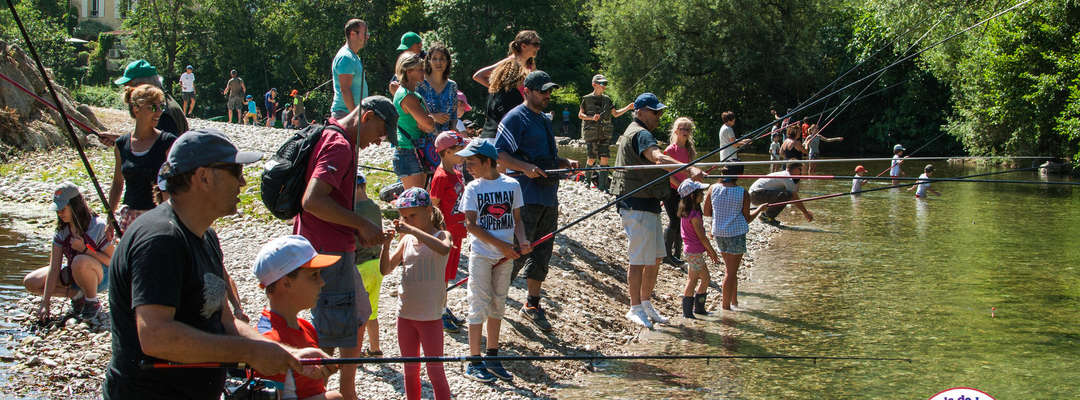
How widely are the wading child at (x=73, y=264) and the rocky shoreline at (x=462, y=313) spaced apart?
188 mm

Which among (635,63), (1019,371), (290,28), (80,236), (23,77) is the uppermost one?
(290,28)

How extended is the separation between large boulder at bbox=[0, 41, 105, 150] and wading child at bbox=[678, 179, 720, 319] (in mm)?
12565

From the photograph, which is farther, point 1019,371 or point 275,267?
point 1019,371

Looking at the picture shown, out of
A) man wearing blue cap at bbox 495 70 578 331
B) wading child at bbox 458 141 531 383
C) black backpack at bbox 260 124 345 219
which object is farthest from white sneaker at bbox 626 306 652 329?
black backpack at bbox 260 124 345 219

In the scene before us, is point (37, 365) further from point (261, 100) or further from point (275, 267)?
point (261, 100)

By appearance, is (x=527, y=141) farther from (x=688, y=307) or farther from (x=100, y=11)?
(x=100, y=11)

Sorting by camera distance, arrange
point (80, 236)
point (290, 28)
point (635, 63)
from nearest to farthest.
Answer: point (80, 236) < point (635, 63) < point (290, 28)

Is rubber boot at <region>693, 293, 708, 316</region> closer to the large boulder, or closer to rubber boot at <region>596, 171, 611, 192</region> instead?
rubber boot at <region>596, 171, 611, 192</region>

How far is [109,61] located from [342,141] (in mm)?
68518

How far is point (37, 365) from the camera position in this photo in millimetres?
5793

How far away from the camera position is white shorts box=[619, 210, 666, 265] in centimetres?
745

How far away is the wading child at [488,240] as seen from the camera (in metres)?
5.65

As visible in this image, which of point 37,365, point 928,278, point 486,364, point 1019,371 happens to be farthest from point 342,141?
point 928,278

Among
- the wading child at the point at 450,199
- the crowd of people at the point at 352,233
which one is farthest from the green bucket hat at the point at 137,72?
the wading child at the point at 450,199
